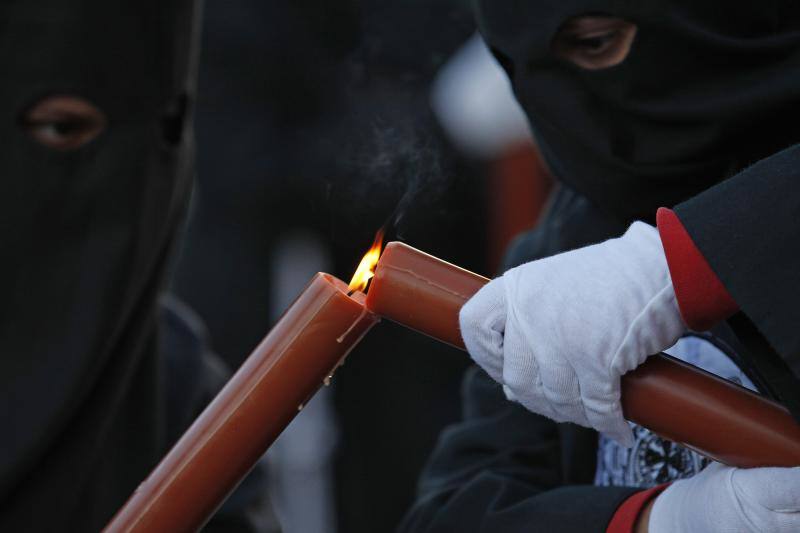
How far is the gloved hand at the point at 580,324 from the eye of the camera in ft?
3.23

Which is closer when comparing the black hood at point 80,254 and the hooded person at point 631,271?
the hooded person at point 631,271

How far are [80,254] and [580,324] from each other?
1200 millimetres

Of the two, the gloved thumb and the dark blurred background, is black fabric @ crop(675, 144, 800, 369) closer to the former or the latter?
the gloved thumb

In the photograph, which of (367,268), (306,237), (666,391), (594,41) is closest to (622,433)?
(666,391)

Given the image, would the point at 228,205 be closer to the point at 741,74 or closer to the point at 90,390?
the point at 90,390

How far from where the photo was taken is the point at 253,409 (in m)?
1.06

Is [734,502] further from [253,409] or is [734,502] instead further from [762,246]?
[253,409]

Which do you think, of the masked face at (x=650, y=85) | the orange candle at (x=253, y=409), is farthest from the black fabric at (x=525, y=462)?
the orange candle at (x=253, y=409)

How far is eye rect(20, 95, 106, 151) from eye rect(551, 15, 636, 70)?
93 centimetres

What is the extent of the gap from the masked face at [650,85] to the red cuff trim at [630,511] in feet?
1.37

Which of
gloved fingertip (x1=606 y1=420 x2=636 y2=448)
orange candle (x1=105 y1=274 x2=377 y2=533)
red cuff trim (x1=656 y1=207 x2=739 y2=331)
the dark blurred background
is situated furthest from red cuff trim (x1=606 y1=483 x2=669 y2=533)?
the dark blurred background

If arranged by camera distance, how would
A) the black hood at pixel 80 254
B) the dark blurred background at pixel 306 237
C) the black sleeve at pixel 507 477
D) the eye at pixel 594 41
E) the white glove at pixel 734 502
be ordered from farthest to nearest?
the dark blurred background at pixel 306 237 → the black hood at pixel 80 254 → the eye at pixel 594 41 → the black sleeve at pixel 507 477 → the white glove at pixel 734 502

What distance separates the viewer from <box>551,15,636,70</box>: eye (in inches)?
55.4

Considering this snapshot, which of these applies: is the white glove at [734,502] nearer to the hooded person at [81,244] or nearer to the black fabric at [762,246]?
the black fabric at [762,246]
